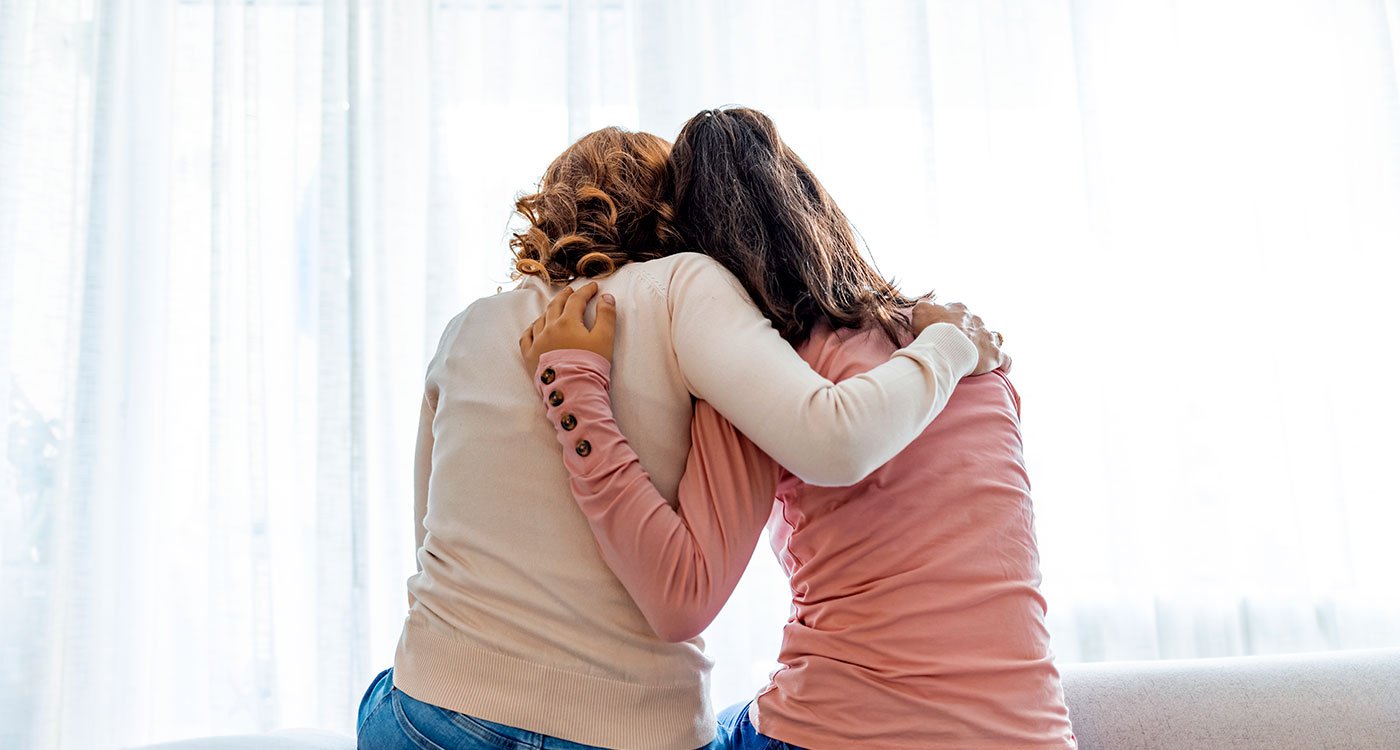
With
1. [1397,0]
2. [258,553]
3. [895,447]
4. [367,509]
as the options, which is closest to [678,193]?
[895,447]

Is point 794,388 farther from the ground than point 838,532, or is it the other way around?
point 794,388

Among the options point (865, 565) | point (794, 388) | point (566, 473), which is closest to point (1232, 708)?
point (865, 565)

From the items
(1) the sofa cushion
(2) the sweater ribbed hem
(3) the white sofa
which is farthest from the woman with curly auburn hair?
(1) the sofa cushion

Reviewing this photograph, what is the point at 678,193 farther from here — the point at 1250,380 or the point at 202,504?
the point at 1250,380

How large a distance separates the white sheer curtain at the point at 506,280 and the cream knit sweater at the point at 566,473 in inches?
42.2

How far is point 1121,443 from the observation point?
2037 millimetres

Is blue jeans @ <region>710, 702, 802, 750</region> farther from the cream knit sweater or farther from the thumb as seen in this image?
the thumb

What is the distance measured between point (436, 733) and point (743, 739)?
31cm

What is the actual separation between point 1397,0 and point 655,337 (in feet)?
7.54

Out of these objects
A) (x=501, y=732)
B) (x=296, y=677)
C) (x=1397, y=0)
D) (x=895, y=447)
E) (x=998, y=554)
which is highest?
(x=1397, y=0)

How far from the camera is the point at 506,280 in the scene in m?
1.99

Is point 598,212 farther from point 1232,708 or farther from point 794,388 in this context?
point 1232,708

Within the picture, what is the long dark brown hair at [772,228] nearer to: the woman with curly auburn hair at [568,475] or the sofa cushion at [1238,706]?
the woman with curly auburn hair at [568,475]

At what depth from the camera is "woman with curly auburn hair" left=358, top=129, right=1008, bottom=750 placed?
826mm
